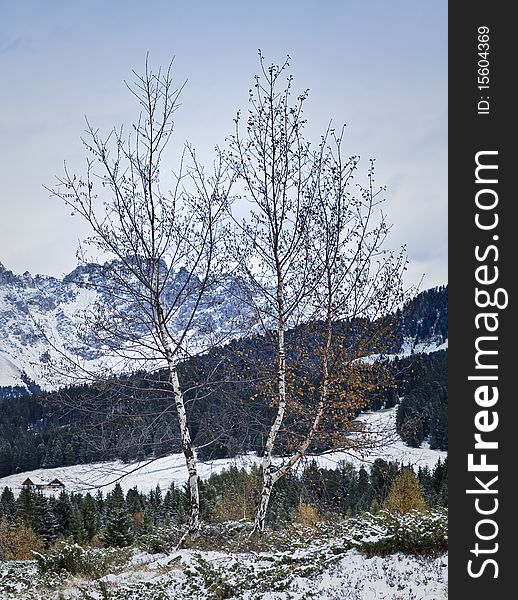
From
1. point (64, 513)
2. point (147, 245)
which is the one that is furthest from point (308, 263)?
point (64, 513)

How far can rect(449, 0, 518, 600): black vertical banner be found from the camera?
3479 millimetres

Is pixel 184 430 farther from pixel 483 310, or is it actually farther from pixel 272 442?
pixel 483 310

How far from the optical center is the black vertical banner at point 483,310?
3.48 meters

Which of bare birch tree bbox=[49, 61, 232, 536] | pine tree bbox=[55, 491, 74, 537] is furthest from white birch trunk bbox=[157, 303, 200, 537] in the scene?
pine tree bbox=[55, 491, 74, 537]

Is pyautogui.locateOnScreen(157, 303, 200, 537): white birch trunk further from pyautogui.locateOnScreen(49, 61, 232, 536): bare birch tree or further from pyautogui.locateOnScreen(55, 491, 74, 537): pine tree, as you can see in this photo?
pyautogui.locateOnScreen(55, 491, 74, 537): pine tree

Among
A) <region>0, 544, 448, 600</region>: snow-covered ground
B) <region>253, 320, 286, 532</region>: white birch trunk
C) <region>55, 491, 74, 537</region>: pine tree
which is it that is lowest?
<region>55, 491, 74, 537</region>: pine tree

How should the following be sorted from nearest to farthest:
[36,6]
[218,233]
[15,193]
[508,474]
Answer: [508,474]
[36,6]
[218,233]
[15,193]

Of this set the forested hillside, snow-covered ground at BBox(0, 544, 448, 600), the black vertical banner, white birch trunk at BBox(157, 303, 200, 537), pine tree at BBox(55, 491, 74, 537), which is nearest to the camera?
the black vertical banner

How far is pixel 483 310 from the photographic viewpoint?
Result: 3566mm

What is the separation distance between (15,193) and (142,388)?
4.86 m

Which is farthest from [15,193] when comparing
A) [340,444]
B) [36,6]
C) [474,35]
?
[474,35]

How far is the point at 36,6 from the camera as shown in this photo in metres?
8.39

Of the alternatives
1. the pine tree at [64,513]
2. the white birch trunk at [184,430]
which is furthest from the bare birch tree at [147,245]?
the pine tree at [64,513]

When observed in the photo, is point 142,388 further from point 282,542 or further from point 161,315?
point 282,542
